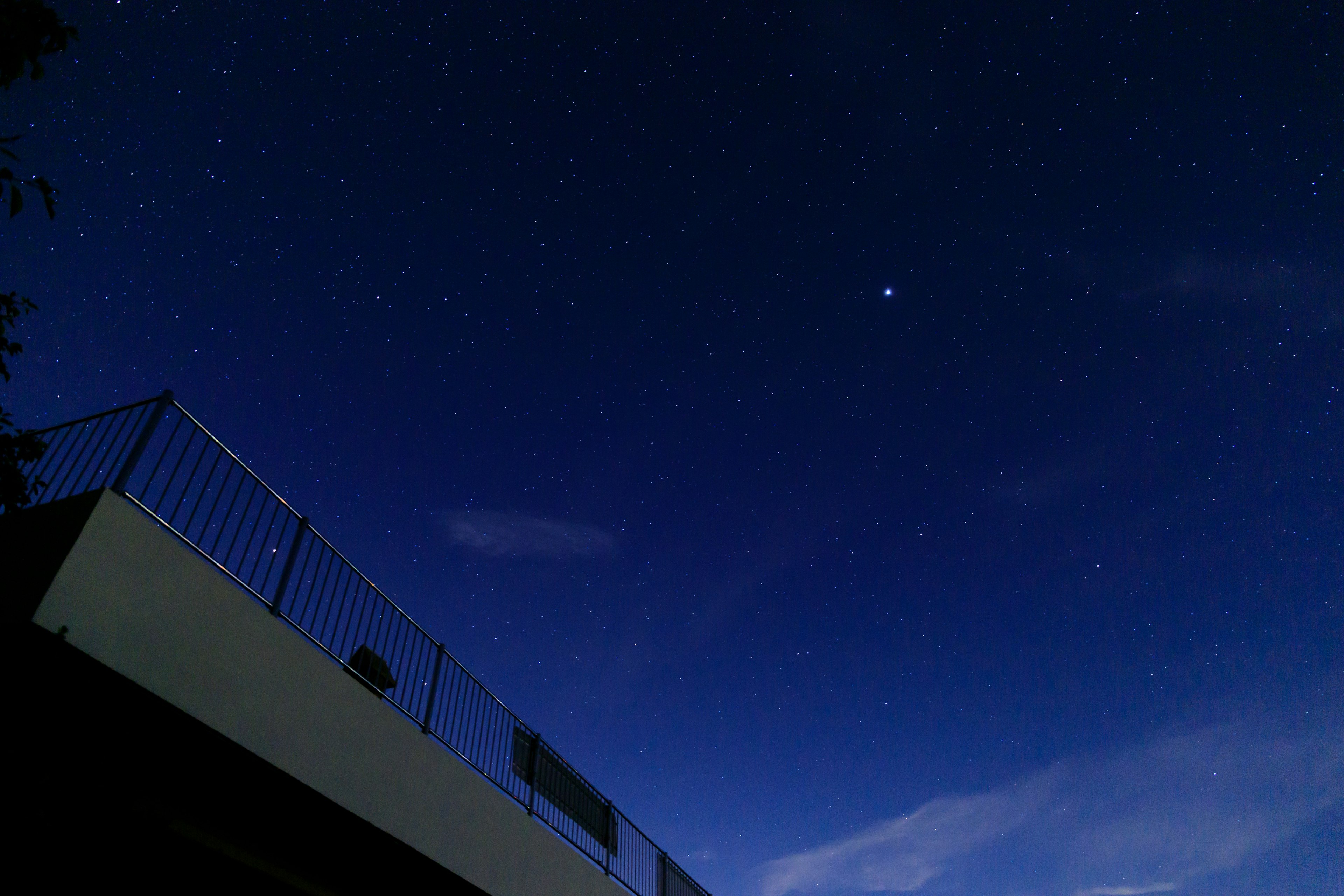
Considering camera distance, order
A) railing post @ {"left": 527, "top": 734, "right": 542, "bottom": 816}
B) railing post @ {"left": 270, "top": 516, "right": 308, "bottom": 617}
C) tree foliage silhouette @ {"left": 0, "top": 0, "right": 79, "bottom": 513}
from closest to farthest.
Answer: tree foliage silhouette @ {"left": 0, "top": 0, "right": 79, "bottom": 513} → railing post @ {"left": 270, "top": 516, "right": 308, "bottom": 617} → railing post @ {"left": 527, "top": 734, "right": 542, "bottom": 816}

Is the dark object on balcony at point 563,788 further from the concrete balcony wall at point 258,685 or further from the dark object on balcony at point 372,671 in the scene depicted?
the dark object on balcony at point 372,671

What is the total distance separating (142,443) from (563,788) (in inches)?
325

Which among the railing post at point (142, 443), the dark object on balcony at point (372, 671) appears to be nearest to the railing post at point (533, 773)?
the dark object on balcony at point (372, 671)

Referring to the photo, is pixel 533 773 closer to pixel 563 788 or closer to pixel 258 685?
pixel 563 788

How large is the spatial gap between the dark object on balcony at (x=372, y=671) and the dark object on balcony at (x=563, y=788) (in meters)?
2.91

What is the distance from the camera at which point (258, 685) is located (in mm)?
6812

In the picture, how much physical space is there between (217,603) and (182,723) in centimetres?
91

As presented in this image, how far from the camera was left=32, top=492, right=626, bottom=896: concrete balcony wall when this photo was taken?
5594 millimetres

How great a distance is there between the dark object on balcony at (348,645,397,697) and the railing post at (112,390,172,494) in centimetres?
312

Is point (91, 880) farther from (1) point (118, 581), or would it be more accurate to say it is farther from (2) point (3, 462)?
(2) point (3, 462)

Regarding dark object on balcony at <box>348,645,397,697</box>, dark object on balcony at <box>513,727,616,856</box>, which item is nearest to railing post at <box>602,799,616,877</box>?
dark object on balcony at <box>513,727,616,856</box>

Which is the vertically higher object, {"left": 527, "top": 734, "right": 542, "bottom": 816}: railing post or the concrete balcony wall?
{"left": 527, "top": 734, "right": 542, "bottom": 816}: railing post

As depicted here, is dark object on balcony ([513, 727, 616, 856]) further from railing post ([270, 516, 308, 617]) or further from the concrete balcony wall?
railing post ([270, 516, 308, 617])

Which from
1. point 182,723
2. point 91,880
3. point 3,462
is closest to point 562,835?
point 91,880
